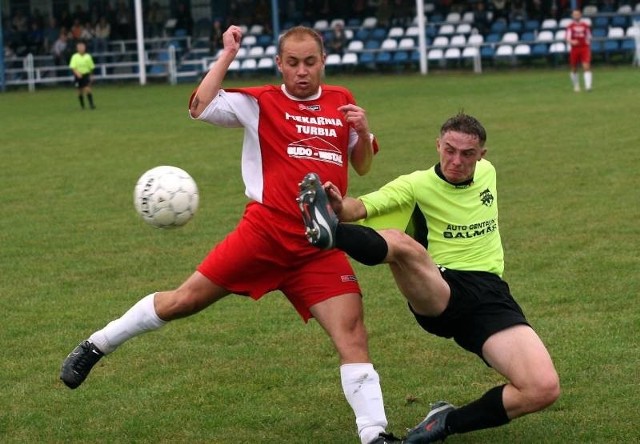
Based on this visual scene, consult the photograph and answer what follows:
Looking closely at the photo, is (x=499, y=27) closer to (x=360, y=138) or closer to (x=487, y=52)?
(x=487, y=52)

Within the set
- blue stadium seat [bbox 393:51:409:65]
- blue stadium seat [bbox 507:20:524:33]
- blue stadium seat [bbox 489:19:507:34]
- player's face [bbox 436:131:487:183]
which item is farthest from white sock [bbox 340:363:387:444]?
blue stadium seat [bbox 507:20:524:33]

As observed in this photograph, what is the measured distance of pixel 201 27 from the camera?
1697 inches

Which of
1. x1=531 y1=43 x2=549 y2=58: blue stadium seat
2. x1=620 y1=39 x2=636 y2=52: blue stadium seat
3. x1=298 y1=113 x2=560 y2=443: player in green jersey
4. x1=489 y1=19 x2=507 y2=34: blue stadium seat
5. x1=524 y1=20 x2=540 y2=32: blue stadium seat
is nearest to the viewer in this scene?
x1=298 y1=113 x2=560 y2=443: player in green jersey

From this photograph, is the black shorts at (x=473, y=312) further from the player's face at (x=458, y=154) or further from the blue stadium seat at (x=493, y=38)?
the blue stadium seat at (x=493, y=38)

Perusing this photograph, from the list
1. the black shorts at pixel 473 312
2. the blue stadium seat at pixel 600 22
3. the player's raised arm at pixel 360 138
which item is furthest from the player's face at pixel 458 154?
the blue stadium seat at pixel 600 22

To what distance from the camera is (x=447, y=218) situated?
561 cm

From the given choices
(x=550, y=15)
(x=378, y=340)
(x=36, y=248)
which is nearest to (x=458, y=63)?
(x=550, y=15)

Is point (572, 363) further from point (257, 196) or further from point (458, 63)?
point (458, 63)

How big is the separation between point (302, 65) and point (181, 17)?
37473 mm

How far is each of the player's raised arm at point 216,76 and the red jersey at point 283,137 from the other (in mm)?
37

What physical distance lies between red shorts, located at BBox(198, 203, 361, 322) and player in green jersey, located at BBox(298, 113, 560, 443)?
0.89 ft

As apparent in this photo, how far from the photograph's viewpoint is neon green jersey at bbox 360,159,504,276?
18.3 feet

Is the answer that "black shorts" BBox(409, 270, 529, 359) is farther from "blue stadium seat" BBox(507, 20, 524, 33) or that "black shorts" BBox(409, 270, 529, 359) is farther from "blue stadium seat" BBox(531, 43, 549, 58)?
"blue stadium seat" BBox(507, 20, 524, 33)

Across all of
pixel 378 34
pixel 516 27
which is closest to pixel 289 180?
pixel 516 27
